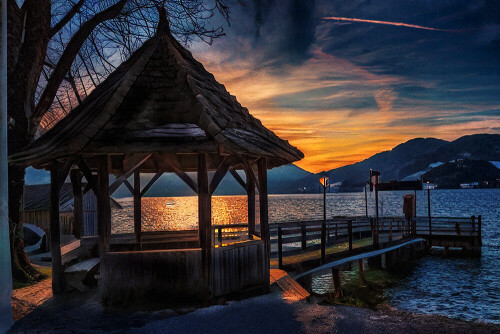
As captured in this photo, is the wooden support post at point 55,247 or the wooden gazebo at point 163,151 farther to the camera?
the wooden support post at point 55,247

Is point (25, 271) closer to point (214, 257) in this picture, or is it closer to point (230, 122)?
point (214, 257)

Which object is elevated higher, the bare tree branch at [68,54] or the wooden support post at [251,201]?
the bare tree branch at [68,54]

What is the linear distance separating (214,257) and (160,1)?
802 centimetres

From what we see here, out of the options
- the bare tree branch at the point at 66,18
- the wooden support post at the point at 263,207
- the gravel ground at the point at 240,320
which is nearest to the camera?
the gravel ground at the point at 240,320

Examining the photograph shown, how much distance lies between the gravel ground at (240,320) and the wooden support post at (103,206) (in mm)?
1257

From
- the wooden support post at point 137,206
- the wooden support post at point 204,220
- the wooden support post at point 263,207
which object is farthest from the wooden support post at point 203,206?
the wooden support post at point 137,206

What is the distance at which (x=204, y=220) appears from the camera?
26.1 ft

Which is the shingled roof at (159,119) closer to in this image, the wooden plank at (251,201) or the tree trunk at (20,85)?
the wooden plank at (251,201)

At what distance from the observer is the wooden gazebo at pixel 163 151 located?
301 inches

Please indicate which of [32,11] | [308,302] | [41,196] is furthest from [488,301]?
[41,196]

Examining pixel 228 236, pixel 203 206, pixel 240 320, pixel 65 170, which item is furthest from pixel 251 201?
pixel 228 236

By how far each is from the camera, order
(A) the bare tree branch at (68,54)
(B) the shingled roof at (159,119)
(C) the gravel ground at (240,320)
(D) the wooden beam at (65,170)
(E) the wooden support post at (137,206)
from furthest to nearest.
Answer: (E) the wooden support post at (137,206) < (A) the bare tree branch at (68,54) < (D) the wooden beam at (65,170) < (B) the shingled roof at (159,119) < (C) the gravel ground at (240,320)

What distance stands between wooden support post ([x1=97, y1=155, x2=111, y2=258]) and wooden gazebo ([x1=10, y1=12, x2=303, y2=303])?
2 centimetres

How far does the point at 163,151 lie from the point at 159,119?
986mm
